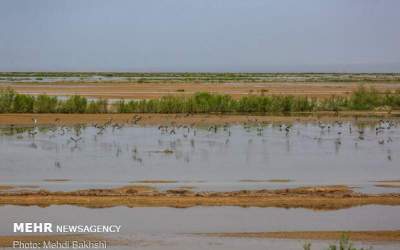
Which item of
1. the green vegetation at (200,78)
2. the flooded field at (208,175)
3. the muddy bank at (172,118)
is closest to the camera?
the flooded field at (208,175)

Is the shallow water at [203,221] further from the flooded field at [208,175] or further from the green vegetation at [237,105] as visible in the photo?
the green vegetation at [237,105]

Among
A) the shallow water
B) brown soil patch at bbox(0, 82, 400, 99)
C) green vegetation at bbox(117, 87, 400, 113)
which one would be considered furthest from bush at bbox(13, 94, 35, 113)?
the shallow water

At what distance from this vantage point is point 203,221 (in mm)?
11312

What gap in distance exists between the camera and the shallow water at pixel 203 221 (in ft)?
32.9

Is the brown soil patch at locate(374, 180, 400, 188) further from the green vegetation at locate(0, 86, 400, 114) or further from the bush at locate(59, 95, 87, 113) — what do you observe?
the bush at locate(59, 95, 87, 113)

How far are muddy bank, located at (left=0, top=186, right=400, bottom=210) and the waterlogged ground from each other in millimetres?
891

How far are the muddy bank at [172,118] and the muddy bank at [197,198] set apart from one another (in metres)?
16.0

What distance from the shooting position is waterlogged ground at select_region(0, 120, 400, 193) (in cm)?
1532

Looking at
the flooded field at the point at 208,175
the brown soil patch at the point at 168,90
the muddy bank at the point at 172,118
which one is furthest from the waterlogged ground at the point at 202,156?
the brown soil patch at the point at 168,90

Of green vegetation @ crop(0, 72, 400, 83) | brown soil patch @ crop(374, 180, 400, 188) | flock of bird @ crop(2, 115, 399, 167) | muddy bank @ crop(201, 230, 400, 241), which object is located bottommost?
green vegetation @ crop(0, 72, 400, 83)

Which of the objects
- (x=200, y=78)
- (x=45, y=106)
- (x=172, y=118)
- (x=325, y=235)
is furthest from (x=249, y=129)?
(x=200, y=78)

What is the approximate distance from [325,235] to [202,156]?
9.30 meters

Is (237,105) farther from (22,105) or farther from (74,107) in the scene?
(22,105)

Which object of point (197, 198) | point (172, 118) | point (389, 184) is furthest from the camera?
point (172, 118)
